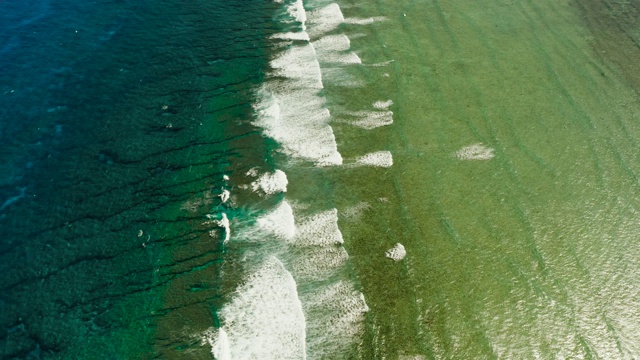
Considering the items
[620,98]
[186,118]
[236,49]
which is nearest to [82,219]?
[186,118]

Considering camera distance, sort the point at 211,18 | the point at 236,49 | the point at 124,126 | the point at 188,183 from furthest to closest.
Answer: the point at 211,18, the point at 236,49, the point at 124,126, the point at 188,183

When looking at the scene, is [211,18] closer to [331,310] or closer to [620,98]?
[331,310]

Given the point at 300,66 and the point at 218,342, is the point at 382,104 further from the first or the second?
the point at 218,342

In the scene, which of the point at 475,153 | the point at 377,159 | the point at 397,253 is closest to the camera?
the point at 397,253

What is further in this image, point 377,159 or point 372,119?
point 372,119

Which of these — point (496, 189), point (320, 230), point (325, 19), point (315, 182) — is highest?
point (325, 19)

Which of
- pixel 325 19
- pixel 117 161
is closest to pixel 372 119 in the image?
pixel 325 19
